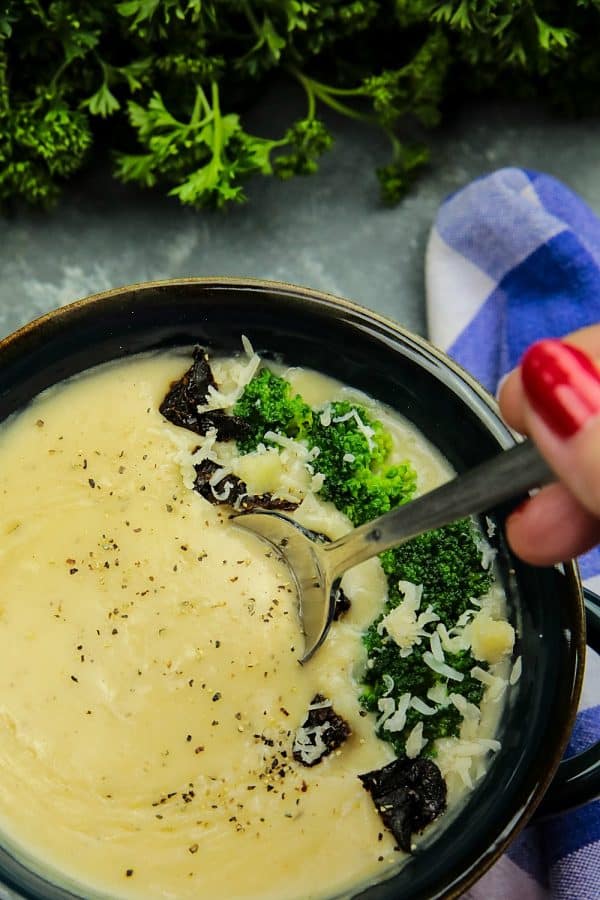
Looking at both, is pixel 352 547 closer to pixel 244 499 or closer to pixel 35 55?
pixel 244 499

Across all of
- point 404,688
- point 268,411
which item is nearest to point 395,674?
point 404,688

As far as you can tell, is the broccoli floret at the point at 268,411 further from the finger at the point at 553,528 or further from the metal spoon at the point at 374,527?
the finger at the point at 553,528

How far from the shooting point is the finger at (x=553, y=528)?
1.71 meters

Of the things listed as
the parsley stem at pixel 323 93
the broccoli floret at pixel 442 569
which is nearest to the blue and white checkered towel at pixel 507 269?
the parsley stem at pixel 323 93

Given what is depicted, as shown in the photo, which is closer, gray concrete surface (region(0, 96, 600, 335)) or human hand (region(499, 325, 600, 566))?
human hand (region(499, 325, 600, 566))

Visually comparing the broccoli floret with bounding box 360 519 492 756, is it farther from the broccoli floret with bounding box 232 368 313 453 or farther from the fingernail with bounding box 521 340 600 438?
the fingernail with bounding box 521 340 600 438

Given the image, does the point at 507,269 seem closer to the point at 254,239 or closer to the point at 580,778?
the point at 254,239

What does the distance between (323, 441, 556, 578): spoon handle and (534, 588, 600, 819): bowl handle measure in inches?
20.9

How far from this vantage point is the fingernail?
1.40 meters

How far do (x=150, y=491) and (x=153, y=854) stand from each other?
2.52 feet

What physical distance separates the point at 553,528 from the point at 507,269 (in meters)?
1.22

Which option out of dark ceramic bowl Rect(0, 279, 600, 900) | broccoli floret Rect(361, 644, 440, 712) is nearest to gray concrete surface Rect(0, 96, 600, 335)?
dark ceramic bowl Rect(0, 279, 600, 900)

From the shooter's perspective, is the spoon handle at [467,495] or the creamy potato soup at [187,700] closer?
the spoon handle at [467,495]

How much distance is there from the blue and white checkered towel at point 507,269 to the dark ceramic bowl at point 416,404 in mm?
561
